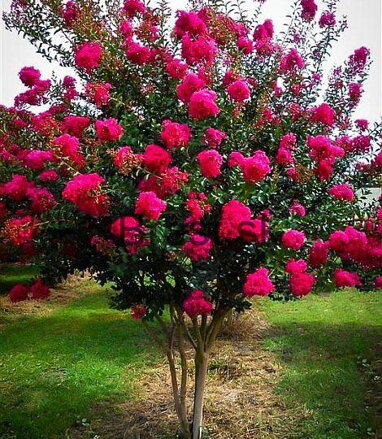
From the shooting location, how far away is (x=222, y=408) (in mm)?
3861

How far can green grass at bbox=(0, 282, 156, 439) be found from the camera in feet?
12.5

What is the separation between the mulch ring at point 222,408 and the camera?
3551 mm

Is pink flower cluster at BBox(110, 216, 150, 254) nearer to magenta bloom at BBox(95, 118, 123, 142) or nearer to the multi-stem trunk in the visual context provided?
magenta bloom at BBox(95, 118, 123, 142)

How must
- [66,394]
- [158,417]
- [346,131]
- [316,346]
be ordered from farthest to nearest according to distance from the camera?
1. [316,346]
2. [66,394]
3. [158,417]
4. [346,131]

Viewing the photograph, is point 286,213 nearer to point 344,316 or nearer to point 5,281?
point 344,316

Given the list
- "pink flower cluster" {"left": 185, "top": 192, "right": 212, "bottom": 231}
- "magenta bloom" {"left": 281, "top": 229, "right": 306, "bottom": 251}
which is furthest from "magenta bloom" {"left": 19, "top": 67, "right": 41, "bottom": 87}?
"magenta bloom" {"left": 281, "top": 229, "right": 306, "bottom": 251}

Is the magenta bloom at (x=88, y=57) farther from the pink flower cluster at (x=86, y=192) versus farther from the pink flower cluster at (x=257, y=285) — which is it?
the pink flower cluster at (x=257, y=285)

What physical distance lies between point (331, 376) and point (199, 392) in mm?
1596

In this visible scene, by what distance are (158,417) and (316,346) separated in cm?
208

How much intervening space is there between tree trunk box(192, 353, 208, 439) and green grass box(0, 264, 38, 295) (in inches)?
190

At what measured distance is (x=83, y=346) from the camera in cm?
534

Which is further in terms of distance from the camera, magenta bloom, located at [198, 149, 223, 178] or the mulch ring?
the mulch ring

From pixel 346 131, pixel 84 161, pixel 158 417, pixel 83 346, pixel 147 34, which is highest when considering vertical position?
pixel 147 34

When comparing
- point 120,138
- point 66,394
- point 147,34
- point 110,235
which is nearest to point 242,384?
point 66,394
